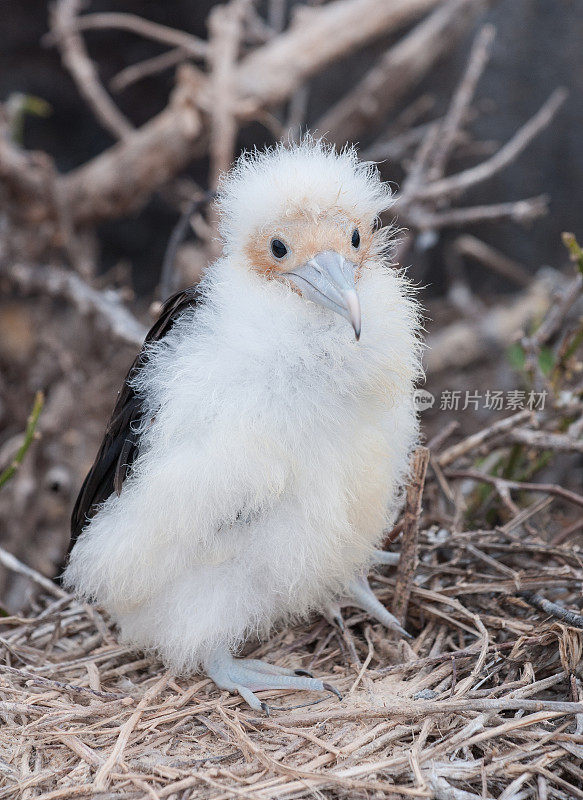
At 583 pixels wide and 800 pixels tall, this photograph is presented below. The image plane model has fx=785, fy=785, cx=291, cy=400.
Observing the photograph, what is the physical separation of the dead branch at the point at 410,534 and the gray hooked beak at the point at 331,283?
0.50m

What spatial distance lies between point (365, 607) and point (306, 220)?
97cm

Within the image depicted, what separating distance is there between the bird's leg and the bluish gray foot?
7.7 inches

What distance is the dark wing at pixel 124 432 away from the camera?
172 cm

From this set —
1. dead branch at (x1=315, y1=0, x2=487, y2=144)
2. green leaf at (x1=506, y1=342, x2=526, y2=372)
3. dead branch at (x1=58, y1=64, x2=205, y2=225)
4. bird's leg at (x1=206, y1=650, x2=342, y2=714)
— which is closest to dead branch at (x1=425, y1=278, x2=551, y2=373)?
Answer: green leaf at (x1=506, y1=342, x2=526, y2=372)

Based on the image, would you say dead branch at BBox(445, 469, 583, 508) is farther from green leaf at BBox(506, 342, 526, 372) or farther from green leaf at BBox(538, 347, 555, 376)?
green leaf at BBox(506, 342, 526, 372)

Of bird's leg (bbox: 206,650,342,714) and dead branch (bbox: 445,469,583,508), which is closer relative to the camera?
bird's leg (bbox: 206,650,342,714)

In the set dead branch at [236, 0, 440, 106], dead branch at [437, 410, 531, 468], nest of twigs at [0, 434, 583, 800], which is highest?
dead branch at [236, 0, 440, 106]

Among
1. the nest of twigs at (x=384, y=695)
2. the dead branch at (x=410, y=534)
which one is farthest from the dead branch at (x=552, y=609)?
the dead branch at (x=410, y=534)

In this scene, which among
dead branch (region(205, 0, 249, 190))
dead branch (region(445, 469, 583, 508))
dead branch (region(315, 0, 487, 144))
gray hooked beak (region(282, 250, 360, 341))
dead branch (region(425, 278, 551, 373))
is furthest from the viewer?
dead branch (region(425, 278, 551, 373))

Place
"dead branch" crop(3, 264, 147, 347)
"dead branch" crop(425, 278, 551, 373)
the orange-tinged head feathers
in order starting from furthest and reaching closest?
"dead branch" crop(425, 278, 551, 373), "dead branch" crop(3, 264, 147, 347), the orange-tinged head feathers

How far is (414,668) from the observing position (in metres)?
1.80

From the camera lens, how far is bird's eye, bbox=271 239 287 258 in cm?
162

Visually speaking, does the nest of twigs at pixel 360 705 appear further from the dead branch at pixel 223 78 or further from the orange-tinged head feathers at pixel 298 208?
the dead branch at pixel 223 78

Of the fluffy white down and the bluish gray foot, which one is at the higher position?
the fluffy white down
